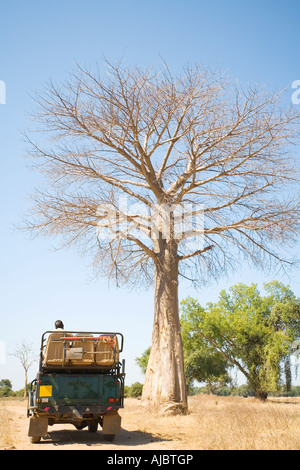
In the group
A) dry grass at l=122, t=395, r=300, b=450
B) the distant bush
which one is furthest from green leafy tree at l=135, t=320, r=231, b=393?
dry grass at l=122, t=395, r=300, b=450

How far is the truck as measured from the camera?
875 centimetres

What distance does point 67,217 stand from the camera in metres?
15.2

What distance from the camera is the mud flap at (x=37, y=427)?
8695mm

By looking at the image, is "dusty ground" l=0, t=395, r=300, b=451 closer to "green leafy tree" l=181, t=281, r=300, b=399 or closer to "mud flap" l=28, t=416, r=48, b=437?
"mud flap" l=28, t=416, r=48, b=437

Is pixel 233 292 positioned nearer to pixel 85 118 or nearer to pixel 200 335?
pixel 200 335

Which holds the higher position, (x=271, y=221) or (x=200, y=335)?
(x=271, y=221)

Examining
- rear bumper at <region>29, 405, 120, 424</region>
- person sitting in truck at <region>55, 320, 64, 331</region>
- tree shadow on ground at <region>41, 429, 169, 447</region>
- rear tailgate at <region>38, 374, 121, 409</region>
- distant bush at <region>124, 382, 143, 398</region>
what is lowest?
distant bush at <region>124, 382, 143, 398</region>

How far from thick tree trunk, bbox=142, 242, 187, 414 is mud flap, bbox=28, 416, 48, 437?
540 centimetres

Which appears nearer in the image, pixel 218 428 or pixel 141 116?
pixel 218 428

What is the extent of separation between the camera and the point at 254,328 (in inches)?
1409

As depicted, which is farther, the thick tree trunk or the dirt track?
the thick tree trunk

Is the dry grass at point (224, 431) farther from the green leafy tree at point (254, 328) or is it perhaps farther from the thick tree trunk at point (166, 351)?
the green leafy tree at point (254, 328)

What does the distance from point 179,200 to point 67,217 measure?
145 inches
